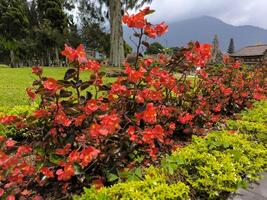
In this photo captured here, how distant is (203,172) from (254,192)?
0.52 m

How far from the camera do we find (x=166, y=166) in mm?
2803

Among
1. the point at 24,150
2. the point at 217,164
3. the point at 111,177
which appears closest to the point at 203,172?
the point at 217,164

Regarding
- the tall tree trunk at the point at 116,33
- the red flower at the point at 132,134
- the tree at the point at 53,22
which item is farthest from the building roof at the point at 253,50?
the red flower at the point at 132,134

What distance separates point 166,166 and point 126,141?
45 cm

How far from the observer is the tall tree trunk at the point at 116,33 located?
62.3ft

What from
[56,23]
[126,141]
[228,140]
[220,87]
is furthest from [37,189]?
[56,23]

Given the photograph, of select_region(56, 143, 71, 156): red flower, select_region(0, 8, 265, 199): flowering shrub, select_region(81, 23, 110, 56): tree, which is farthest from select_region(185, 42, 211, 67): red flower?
select_region(81, 23, 110, 56): tree

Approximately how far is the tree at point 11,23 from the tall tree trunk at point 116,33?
14.7 m

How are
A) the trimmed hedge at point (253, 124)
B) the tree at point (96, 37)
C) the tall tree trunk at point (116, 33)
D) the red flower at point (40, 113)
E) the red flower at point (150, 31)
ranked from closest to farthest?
the red flower at point (40, 113)
the red flower at point (150, 31)
the trimmed hedge at point (253, 124)
the tall tree trunk at point (116, 33)
the tree at point (96, 37)

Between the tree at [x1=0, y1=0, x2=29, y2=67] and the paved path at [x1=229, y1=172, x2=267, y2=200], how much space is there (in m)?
30.9

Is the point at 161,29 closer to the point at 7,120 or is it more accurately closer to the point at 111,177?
the point at 111,177

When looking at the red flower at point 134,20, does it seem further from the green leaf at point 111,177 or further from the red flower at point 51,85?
the green leaf at point 111,177

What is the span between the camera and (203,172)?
2.82 meters

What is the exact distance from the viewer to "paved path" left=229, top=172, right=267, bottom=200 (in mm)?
2740
